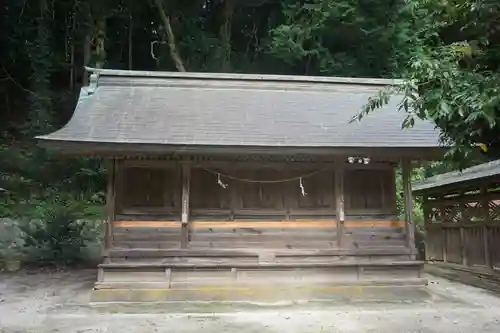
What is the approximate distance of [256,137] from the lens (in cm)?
834

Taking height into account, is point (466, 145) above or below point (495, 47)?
below

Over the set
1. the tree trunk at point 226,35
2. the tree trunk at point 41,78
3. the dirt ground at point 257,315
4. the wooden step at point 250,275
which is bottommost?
the dirt ground at point 257,315

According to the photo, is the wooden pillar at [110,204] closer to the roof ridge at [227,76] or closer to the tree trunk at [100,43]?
the roof ridge at [227,76]

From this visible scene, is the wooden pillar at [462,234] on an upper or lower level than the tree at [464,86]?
lower

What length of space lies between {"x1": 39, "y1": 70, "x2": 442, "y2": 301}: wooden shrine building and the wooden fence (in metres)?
2.19

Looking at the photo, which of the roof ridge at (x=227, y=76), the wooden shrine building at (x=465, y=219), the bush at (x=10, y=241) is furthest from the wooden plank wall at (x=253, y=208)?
the bush at (x=10, y=241)

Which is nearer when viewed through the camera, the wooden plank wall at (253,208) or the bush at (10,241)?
the wooden plank wall at (253,208)

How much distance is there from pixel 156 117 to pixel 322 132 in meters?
3.16

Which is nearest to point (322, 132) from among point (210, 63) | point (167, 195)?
point (167, 195)

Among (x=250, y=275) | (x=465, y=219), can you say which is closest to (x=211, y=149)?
(x=250, y=275)

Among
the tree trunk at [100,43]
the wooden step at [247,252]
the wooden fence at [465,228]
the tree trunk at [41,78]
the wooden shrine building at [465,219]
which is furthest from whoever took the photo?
the tree trunk at [100,43]

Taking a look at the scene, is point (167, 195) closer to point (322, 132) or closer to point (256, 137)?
point (256, 137)

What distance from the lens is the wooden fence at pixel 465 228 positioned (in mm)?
9797

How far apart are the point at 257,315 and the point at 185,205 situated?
232 cm
